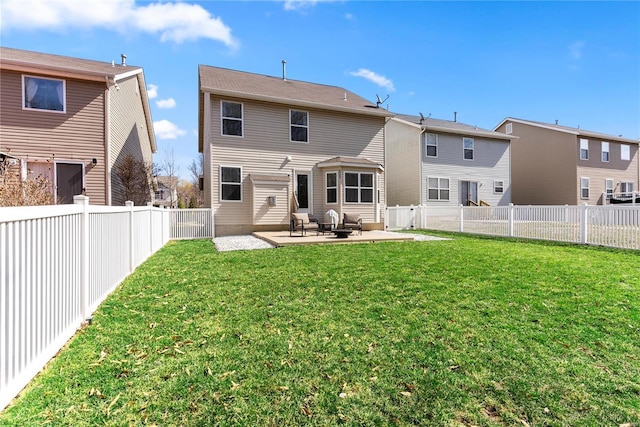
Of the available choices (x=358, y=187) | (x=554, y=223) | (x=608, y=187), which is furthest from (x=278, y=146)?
(x=608, y=187)

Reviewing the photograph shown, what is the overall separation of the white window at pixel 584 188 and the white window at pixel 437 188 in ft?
32.9

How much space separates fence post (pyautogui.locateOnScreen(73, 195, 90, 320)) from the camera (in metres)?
3.35

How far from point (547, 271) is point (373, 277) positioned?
351 cm

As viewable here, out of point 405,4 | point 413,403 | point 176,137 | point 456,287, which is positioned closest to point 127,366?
point 413,403

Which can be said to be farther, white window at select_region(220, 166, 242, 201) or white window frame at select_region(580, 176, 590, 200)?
white window frame at select_region(580, 176, 590, 200)

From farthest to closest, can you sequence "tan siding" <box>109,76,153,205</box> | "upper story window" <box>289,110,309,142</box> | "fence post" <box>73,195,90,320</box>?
"upper story window" <box>289,110,309,142</box> → "tan siding" <box>109,76,153,205</box> → "fence post" <box>73,195,90,320</box>

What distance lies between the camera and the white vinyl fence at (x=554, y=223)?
864 centimetres

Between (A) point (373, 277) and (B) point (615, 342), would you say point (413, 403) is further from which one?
(A) point (373, 277)

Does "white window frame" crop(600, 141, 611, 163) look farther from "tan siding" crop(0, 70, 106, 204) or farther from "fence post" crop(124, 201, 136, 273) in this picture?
"tan siding" crop(0, 70, 106, 204)

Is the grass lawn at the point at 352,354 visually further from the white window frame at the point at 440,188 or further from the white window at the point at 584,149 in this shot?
the white window at the point at 584,149

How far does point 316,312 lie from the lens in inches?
151

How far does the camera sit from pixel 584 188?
2095 centimetres

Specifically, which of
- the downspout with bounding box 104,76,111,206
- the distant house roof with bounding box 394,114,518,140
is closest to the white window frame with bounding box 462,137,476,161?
the distant house roof with bounding box 394,114,518,140

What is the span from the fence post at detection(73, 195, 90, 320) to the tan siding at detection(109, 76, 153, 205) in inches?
375
